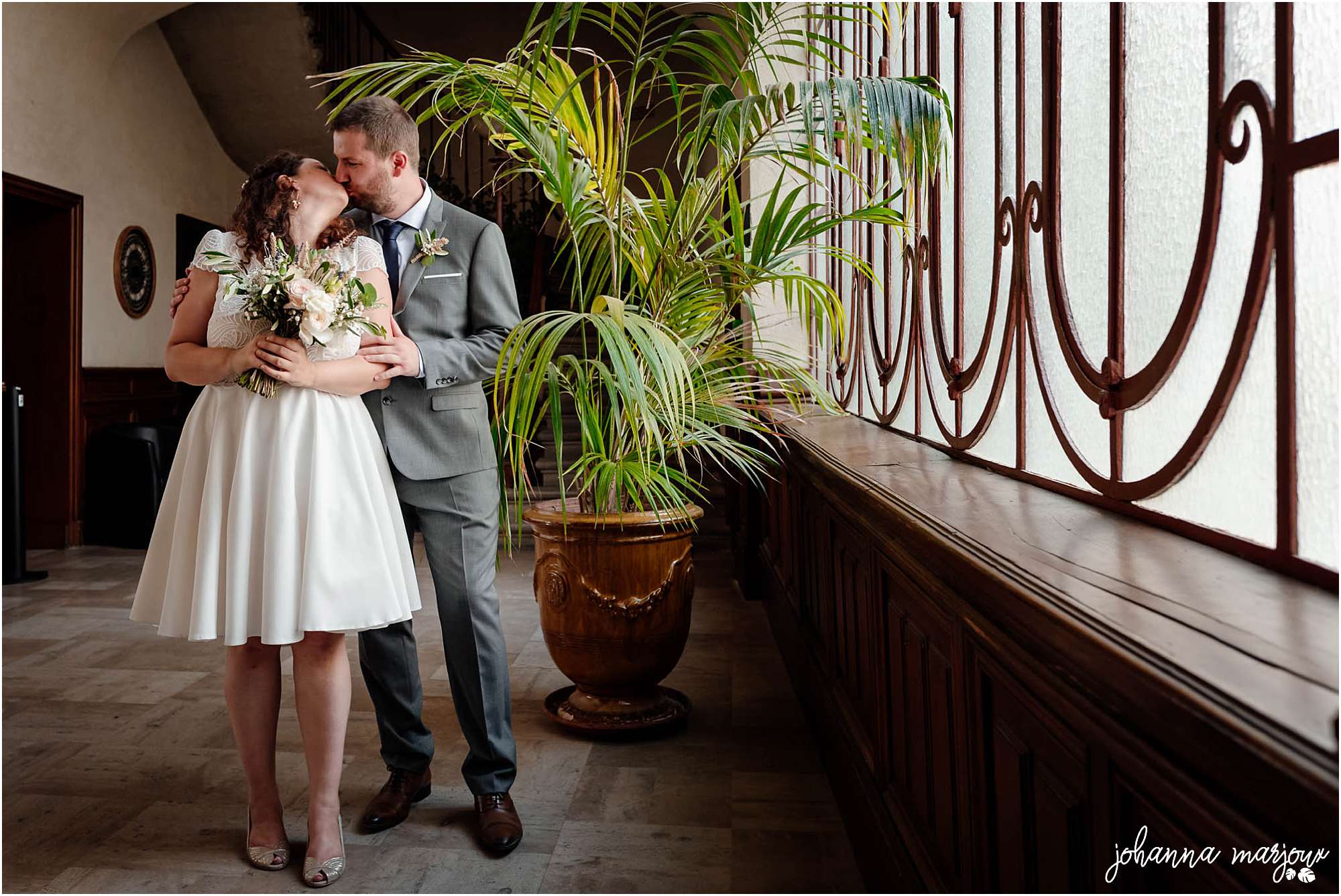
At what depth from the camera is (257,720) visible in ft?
6.36

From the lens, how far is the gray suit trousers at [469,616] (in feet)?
6.99

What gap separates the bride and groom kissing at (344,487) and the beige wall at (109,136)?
197 inches

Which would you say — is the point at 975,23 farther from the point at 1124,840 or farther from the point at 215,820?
the point at 215,820

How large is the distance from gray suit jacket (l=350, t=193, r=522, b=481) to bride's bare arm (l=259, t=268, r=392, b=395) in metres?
0.11

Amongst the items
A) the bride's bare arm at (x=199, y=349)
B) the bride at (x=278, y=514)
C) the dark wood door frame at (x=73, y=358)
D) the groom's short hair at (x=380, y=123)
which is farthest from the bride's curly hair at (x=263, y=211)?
the dark wood door frame at (x=73, y=358)

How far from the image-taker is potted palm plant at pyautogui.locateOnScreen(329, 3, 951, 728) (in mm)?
2006

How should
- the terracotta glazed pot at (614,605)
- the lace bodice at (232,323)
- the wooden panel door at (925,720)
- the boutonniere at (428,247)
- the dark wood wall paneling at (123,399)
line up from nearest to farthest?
the wooden panel door at (925,720) < the lace bodice at (232,323) < the boutonniere at (428,247) < the terracotta glazed pot at (614,605) < the dark wood wall paneling at (123,399)

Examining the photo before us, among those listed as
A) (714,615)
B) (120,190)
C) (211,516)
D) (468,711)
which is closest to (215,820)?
(468,711)

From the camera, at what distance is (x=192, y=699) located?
302 centimetres

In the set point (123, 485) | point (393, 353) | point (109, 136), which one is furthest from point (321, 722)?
point (109, 136)

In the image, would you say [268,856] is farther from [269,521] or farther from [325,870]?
[269,521]

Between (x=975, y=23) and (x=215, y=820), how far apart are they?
247 cm

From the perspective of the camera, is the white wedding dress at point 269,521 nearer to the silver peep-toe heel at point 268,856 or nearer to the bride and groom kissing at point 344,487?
the bride and groom kissing at point 344,487

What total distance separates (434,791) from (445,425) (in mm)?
950
